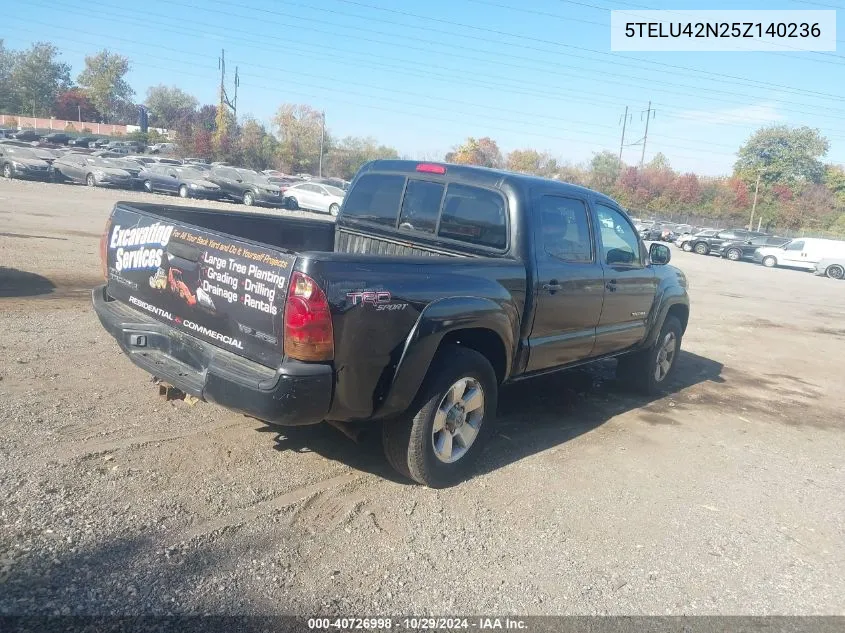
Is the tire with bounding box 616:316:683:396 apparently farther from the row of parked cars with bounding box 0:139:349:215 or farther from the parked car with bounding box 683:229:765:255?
the parked car with bounding box 683:229:765:255

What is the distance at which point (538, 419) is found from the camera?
5781mm

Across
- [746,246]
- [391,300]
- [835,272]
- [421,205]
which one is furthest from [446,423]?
[746,246]

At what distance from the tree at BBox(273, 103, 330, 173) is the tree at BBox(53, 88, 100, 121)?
106 feet

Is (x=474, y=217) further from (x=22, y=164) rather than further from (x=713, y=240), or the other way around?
(x=713, y=240)

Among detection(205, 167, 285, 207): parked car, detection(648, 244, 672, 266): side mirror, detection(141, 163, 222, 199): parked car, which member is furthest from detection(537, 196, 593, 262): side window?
detection(141, 163, 222, 199): parked car

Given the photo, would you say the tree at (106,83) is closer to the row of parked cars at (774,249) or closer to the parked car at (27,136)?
the parked car at (27,136)

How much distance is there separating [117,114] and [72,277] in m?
104

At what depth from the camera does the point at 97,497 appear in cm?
359

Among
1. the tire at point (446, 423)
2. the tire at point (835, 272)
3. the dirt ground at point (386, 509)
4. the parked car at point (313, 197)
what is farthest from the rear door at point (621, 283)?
the tire at point (835, 272)

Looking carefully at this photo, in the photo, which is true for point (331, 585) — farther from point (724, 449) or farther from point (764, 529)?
point (724, 449)

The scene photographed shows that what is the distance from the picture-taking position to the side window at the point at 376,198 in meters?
5.44

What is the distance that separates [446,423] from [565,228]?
6.20 ft

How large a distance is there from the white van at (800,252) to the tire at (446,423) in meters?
31.9

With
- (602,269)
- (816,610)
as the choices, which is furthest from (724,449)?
(816,610)
